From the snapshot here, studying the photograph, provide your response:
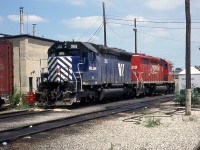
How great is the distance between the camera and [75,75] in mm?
19609

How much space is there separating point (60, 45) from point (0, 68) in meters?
4.08

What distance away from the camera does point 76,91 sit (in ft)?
61.3

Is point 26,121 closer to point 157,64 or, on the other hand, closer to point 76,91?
point 76,91

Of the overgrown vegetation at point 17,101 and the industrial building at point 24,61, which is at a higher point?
the industrial building at point 24,61

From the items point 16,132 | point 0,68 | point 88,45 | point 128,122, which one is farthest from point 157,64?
point 16,132

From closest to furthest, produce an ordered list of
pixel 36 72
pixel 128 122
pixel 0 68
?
1. pixel 128 122
2. pixel 0 68
3. pixel 36 72

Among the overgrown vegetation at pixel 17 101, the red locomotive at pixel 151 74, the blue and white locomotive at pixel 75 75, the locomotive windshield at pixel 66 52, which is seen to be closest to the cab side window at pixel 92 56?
the blue and white locomotive at pixel 75 75

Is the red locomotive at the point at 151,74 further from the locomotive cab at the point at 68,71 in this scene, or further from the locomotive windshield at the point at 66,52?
the locomotive windshield at the point at 66,52

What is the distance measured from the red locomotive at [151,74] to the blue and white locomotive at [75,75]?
6.90 m

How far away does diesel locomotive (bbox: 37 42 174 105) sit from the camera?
62.2 feet

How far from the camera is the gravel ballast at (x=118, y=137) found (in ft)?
27.4

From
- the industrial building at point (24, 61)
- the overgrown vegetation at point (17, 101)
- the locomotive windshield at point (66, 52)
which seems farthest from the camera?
the industrial building at point (24, 61)

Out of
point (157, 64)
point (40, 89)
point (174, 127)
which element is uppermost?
point (157, 64)

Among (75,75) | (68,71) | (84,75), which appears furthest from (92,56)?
(68,71)
